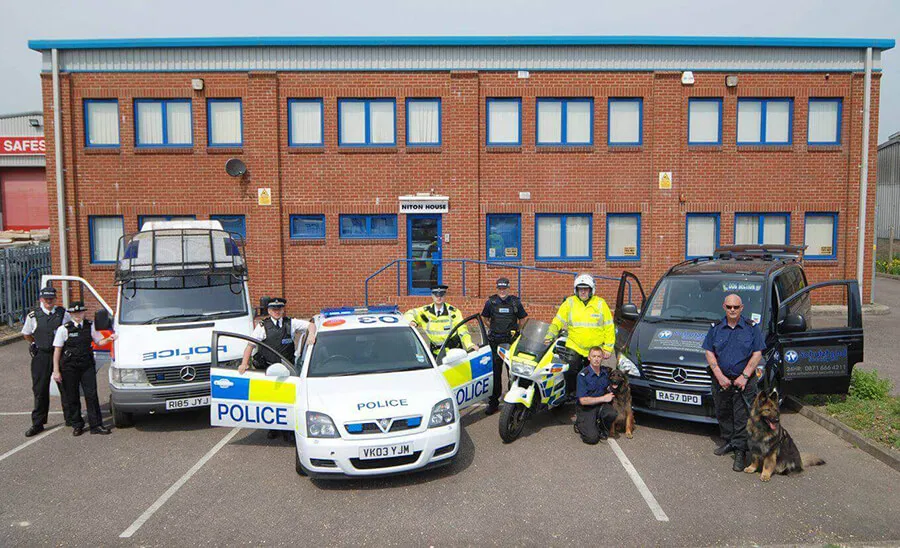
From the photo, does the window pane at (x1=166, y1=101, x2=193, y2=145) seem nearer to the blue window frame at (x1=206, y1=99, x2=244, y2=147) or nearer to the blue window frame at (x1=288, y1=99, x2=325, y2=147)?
the blue window frame at (x1=206, y1=99, x2=244, y2=147)

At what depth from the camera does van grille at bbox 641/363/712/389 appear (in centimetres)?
776

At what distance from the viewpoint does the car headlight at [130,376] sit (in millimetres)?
8273

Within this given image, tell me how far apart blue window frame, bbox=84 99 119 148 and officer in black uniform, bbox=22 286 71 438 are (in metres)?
10.4

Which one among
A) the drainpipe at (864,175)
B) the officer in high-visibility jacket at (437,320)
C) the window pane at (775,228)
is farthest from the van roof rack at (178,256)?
the drainpipe at (864,175)

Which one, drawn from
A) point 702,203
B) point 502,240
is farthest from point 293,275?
point 702,203

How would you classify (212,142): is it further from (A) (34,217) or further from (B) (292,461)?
(A) (34,217)

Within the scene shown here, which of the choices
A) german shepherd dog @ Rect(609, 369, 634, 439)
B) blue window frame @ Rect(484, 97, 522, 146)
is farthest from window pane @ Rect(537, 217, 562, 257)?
german shepherd dog @ Rect(609, 369, 634, 439)

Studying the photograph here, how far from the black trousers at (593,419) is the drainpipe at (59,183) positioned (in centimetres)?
1451

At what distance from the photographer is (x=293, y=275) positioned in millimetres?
17656

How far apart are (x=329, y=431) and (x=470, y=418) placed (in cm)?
295

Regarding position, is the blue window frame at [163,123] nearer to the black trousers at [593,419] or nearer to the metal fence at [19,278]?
the metal fence at [19,278]

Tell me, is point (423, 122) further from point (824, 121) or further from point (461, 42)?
point (824, 121)

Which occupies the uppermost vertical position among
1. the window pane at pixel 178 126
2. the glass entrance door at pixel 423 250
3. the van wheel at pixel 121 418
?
the window pane at pixel 178 126

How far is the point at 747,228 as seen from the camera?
1819cm
